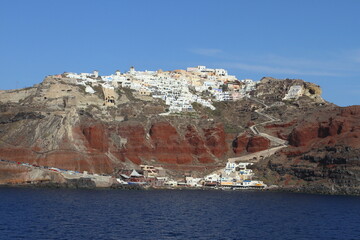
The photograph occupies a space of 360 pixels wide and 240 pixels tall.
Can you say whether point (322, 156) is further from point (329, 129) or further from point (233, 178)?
point (233, 178)

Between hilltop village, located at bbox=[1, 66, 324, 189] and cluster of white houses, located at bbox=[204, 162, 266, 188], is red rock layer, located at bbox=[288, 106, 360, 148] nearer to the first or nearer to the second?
hilltop village, located at bbox=[1, 66, 324, 189]

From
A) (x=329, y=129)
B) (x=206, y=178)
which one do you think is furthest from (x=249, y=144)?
(x=329, y=129)

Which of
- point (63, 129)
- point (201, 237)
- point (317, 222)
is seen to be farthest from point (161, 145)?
point (201, 237)

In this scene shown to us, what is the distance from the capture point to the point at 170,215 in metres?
74.3

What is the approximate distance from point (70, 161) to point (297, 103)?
69.3 meters

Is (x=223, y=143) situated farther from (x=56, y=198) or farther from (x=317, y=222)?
(x=317, y=222)

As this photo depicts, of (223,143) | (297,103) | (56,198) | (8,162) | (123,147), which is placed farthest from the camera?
(297,103)

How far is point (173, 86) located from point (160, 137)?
155 feet

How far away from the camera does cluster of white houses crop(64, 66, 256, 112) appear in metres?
156

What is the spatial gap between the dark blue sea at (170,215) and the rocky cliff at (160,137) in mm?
12214

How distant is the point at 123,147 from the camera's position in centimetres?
12862

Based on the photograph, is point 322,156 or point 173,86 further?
point 173,86

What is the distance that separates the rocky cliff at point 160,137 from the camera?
117062mm

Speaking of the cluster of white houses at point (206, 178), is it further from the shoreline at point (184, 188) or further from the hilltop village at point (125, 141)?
the shoreline at point (184, 188)
